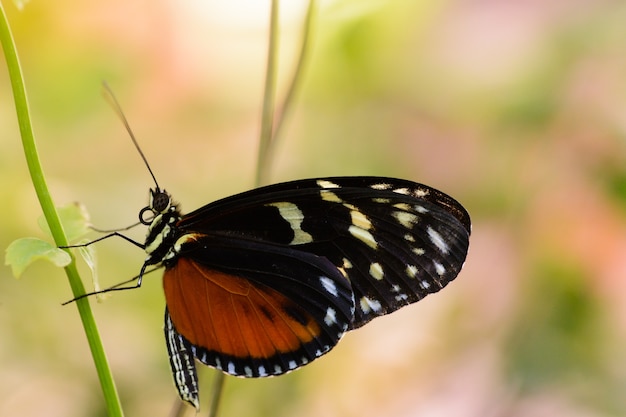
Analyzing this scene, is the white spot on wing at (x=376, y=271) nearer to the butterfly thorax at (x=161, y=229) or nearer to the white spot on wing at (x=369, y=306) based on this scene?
the white spot on wing at (x=369, y=306)

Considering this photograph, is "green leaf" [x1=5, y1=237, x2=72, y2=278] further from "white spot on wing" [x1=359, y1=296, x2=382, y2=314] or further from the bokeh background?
the bokeh background

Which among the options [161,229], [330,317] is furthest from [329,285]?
[161,229]

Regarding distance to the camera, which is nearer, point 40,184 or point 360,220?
point 40,184

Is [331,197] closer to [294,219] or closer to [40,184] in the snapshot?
[294,219]

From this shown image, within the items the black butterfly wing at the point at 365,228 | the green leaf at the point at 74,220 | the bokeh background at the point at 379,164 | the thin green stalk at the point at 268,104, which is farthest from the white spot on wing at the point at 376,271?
the bokeh background at the point at 379,164

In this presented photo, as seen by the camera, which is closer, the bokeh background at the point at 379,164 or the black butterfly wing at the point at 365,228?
the black butterfly wing at the point at 365,228

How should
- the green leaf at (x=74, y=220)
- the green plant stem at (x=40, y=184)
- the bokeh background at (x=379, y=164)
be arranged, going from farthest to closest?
the bokeh background at (x=379, y=164), the green leaf at (x=74, y=220), the green plant stem at (x=40, y=184)

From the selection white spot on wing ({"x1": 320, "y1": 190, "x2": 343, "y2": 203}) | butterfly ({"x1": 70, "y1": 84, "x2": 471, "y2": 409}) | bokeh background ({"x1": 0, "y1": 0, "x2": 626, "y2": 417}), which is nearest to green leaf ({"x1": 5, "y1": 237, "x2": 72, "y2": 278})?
butterfly ({"x1": 70, "y1": 84, "x2": 471, "y2": 409})
